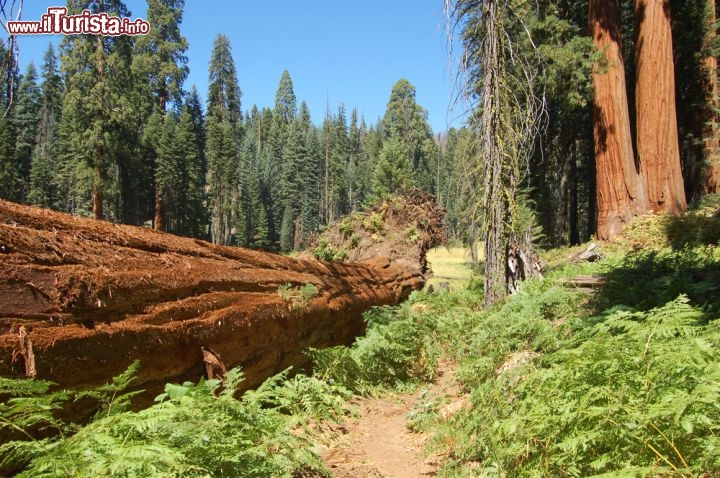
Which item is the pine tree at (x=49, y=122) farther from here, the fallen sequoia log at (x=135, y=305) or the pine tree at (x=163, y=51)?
the fallen sequoia log at (x=135, y=305)

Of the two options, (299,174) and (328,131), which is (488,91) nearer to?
(299,174)

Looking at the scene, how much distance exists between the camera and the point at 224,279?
531cm

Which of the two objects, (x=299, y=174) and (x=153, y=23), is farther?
(x=299, y=174)

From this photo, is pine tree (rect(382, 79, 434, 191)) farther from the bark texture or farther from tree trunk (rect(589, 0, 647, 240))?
the bark texture

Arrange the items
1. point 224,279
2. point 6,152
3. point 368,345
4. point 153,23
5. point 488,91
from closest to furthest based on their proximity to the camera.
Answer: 1. point 224,279
2. point 368,345
3. point 488,91
4. point 6,152
5. point 153,23

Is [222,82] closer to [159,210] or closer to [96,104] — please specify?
[159,210]

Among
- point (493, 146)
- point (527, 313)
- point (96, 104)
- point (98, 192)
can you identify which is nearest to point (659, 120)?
point (493, 146)

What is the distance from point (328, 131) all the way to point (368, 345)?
274 ft

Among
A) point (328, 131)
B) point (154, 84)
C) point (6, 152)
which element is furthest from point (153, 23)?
point (328, 131)

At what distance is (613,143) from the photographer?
13.1 m

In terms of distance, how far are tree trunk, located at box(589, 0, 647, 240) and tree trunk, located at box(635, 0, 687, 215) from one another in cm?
40

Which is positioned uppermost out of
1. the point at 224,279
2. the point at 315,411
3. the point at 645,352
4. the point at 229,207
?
the point at 229,207

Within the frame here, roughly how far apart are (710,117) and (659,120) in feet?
22.1

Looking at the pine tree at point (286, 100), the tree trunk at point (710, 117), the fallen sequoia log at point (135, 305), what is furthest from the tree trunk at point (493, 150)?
the pine tree at point (286, 100)
